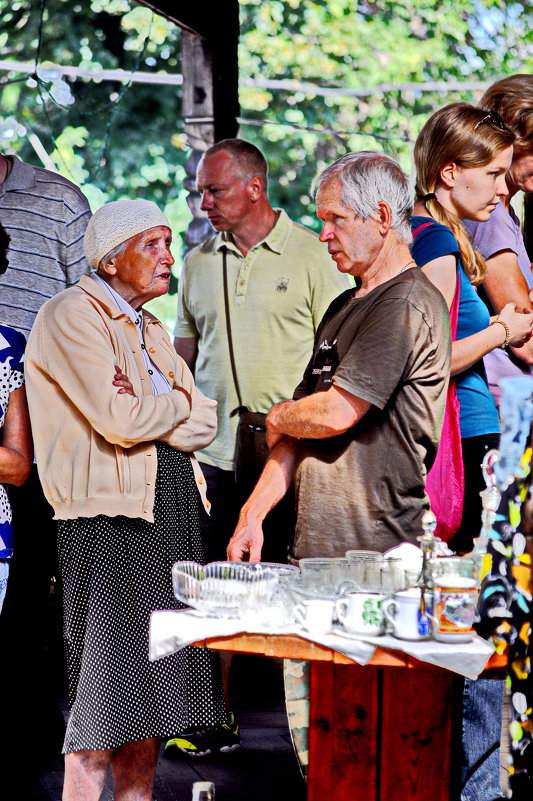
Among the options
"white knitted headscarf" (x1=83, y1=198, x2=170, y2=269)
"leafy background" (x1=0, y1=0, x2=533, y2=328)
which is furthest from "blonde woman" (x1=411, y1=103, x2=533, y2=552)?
"leafy background" (x1=0, y1=0, x2=533, y2=328)

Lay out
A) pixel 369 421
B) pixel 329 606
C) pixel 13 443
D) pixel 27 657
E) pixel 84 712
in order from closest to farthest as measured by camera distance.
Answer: pixel 329 606 < pixel 369 421 < pixel 84 712 < pixel 13 443 < pixel 27 657

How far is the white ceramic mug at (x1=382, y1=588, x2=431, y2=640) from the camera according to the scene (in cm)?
187

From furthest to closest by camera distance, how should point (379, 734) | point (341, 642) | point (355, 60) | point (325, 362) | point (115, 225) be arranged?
point (355, 60) → point (115, 225) → point (325, 362) → point (379, 734) → point (341, 642)

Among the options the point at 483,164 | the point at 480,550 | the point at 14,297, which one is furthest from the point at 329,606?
the point at 14,297

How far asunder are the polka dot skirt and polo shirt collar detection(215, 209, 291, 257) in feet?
4.70

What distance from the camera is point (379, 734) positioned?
7.23ft

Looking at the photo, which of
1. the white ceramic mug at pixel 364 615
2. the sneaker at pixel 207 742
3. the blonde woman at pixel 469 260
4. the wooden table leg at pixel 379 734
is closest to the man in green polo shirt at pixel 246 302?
the sneaker at pixel 207 742

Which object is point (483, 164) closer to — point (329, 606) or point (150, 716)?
point (329, 606)

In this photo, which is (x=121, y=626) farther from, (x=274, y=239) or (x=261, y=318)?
(x=274, y=239)

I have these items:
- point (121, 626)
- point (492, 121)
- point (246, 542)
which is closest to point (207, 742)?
point (121, 626)

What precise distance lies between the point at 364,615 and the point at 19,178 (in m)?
1.96

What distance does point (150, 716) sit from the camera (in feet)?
8.39

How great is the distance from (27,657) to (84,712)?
0.99 m

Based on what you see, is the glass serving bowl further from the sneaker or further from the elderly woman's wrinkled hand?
the sneaker
